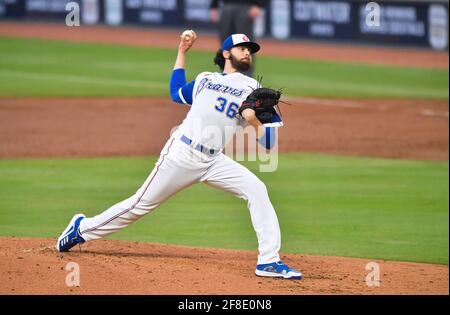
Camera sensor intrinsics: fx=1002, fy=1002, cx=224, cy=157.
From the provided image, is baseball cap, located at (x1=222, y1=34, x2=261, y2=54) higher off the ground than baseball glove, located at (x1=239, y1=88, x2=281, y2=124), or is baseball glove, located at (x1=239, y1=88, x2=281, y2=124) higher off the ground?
baseball cap, located at (x1=222, y1=34, x2=261, y2=54)

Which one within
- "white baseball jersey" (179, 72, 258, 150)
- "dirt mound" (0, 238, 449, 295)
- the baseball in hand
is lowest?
"dirt mound" (0, 238, 449, 295)

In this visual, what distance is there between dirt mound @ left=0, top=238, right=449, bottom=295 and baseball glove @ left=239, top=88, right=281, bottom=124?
1206mm

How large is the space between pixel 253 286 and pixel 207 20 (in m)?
21.1

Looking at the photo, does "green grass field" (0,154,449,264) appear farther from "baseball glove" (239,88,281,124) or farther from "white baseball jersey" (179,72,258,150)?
"baseball glove" (239,88,281,124)

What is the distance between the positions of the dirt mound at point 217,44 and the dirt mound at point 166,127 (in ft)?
18.4

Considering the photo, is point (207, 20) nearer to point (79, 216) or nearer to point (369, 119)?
point (369, 119)

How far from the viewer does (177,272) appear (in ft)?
24.0

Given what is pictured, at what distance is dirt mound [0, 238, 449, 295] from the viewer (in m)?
6.83

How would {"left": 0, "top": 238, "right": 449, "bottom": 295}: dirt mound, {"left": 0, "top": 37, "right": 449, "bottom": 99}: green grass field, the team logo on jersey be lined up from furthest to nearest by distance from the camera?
{"left": 0, "top": 37, "right": 449, "bottom": 99}: green grass field < the team logo on jersey < {"left": 0, "top": 238, "right": 449, "bottom": 295}: dirt mound

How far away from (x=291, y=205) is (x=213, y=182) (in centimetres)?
384

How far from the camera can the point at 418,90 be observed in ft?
68.3

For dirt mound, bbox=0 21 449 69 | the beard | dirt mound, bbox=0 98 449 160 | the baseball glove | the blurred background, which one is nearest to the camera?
the baseball glove

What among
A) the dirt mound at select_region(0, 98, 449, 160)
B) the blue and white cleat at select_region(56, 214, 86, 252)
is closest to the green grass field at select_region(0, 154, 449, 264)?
the dirt mound at select_region(0, 98, 449, 160)
